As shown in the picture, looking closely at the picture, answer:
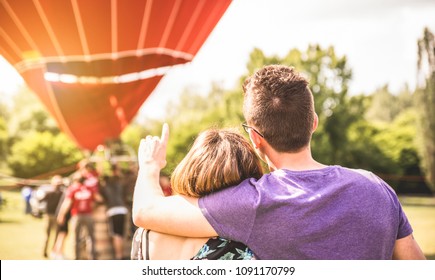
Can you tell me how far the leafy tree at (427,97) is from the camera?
2666 mm

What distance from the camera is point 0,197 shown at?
316 centimetres

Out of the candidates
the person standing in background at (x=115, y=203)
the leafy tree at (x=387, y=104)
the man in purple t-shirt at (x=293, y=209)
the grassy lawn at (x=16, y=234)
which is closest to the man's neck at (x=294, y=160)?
the man in purple t-shirt at (x=293, y=209)

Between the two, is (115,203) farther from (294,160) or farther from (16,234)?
(294,160)

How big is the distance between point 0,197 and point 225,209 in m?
2.68

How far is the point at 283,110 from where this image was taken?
1.00 m

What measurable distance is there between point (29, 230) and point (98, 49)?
2326 millimetres

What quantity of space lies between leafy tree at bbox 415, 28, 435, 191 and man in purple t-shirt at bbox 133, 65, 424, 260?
1715 mm

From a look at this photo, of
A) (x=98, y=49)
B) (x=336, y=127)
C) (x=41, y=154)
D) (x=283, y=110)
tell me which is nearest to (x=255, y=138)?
(x=283, y=110)

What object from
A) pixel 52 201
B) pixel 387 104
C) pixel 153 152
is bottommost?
pixel 52 201

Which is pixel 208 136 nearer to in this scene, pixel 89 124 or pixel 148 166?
pixel 148 166

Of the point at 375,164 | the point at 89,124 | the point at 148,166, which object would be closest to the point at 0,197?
the point at 89,124

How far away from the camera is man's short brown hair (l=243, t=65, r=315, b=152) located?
3.26 feet

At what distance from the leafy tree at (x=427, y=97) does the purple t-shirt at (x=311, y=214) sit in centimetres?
176

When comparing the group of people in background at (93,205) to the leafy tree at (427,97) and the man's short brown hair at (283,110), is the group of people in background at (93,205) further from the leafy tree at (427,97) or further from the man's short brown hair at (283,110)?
the man's short brown hair at (283,110)
